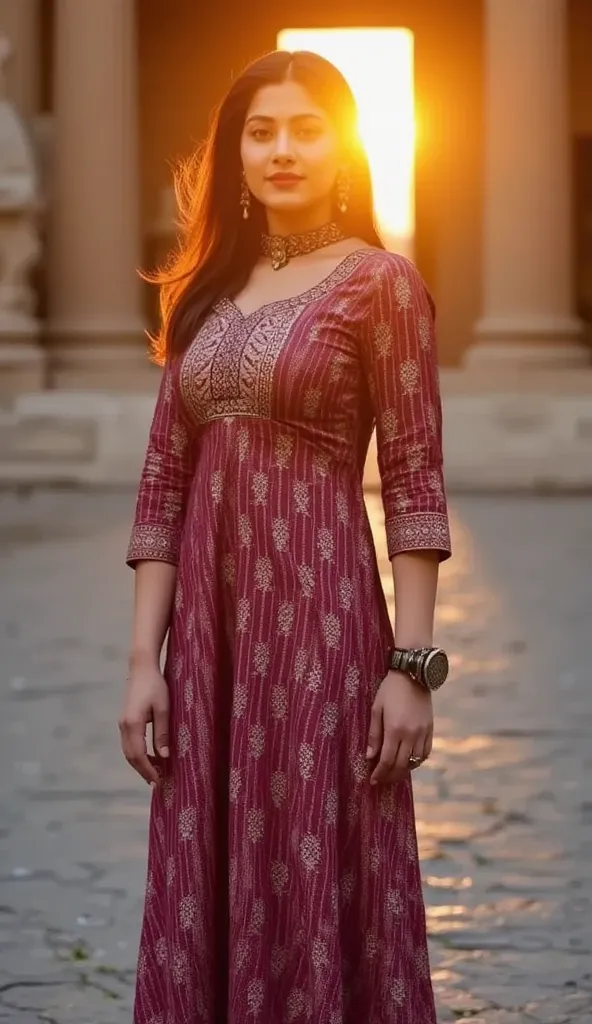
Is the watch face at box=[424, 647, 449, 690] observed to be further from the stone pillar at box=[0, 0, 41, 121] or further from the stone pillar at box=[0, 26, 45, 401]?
the stone pillar at box=[0, 0, 41, 121]

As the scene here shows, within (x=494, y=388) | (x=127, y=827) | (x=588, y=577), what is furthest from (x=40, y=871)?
(x=494, y=388)

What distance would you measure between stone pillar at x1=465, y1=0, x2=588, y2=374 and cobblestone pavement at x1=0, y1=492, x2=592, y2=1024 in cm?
825

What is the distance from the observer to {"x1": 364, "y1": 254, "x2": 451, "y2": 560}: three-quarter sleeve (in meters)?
3.30

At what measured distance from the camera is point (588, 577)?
12.3 metres

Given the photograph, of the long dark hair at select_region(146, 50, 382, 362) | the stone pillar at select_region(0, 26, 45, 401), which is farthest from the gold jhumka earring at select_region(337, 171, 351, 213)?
the stone pillar at select_region(0, 26, 45, 401)

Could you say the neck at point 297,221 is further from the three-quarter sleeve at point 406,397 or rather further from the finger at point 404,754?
the finger at point 404,754

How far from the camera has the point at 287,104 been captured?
3359 mm

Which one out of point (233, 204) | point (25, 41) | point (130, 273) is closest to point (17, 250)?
point (130, 273)

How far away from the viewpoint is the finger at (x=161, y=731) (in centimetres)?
333

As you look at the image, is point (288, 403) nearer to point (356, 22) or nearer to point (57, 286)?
point (57, 286)

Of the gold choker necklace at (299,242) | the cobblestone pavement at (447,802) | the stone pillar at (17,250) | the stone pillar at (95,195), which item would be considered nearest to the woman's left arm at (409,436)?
the gold choker necklace at (299,242)

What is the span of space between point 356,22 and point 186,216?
25798 mm

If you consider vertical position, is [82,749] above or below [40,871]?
above

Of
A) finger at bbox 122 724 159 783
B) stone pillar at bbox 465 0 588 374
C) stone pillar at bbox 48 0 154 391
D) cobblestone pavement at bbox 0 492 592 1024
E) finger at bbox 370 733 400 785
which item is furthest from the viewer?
stone pillar at bbox 48 0 154 391
